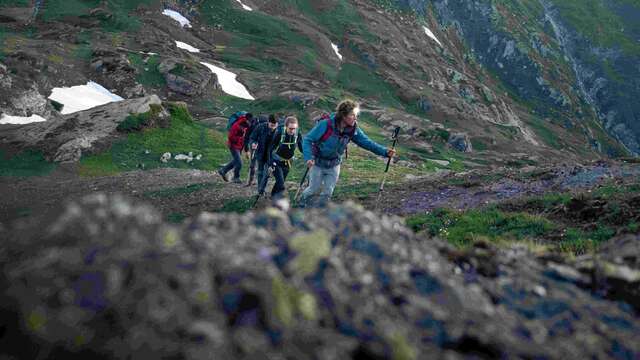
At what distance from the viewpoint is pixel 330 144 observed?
1509 cm

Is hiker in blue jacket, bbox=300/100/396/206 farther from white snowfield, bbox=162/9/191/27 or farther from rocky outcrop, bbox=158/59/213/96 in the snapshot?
white snowfield, bbox=162/9/191/27

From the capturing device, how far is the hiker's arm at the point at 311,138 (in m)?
14.8

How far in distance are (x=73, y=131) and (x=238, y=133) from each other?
58.9 feet

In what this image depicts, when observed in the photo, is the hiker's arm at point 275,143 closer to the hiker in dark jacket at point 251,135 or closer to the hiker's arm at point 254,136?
the hiker's arm at point 254,136

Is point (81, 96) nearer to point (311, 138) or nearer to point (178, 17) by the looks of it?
point (311, 138)

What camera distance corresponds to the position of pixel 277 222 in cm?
606

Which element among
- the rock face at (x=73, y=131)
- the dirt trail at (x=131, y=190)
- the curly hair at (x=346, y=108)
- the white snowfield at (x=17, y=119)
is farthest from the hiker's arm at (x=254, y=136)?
the white snowfield at (x=17, y=119)

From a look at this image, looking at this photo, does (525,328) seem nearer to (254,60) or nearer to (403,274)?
(403,274)

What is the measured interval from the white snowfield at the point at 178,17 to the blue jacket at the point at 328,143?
108187mm

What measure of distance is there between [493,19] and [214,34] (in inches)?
5015

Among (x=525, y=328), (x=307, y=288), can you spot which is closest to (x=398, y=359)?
(x=307, y=288)

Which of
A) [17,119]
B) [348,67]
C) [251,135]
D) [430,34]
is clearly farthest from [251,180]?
[430,34]

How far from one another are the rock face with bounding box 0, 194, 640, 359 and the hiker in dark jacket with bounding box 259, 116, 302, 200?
14830 mm

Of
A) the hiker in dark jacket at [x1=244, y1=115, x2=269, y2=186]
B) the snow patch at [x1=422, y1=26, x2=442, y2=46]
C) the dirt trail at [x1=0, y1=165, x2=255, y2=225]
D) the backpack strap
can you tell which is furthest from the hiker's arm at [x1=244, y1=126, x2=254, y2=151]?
the snow patch at [x1=422, y1=26, x2=442, y2=46]
